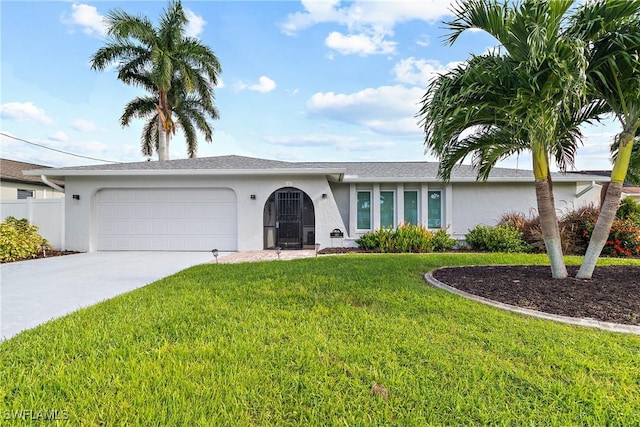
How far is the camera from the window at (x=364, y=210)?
13.5 meters

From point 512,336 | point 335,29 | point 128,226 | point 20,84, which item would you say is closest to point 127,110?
point 20,84

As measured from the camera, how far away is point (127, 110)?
20062 mm

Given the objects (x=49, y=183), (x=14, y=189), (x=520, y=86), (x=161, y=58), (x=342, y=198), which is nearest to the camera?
(x=520, y=86)

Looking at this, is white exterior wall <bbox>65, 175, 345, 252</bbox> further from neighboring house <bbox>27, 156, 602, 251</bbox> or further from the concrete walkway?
the concrete walkway

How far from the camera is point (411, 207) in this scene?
13414 millimetres

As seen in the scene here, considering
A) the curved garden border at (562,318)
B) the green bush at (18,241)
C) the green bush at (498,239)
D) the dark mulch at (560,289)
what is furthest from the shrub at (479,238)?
the green bush at (18,241)

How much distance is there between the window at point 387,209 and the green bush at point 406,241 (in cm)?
157

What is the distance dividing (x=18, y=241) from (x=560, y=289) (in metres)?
14.7

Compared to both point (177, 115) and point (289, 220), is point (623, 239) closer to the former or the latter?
point (289, 220)

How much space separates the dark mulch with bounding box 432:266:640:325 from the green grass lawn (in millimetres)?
618

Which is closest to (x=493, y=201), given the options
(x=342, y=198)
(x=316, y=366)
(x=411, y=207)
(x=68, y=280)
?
(x=411, y=207)

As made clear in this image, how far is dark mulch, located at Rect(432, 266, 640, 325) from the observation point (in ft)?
15.3

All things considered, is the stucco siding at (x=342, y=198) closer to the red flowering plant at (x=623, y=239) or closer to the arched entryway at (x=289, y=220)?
the arched entryway at (x=289, y=220)

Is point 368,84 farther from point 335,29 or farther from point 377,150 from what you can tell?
point 377,150
